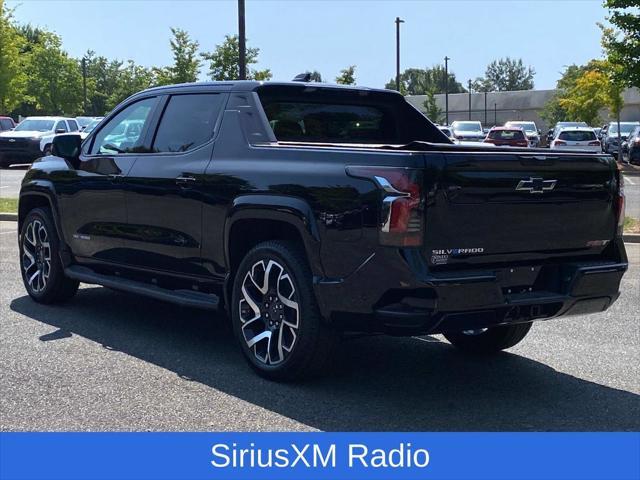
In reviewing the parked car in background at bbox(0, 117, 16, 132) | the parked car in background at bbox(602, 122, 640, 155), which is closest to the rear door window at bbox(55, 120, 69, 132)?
the parked car in background at bbox(0, 117, 16, 132)

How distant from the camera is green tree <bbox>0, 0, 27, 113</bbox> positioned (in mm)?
49500

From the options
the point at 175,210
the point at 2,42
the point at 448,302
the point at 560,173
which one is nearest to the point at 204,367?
the point at 175,210

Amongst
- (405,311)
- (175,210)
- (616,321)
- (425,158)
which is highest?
(425,158)

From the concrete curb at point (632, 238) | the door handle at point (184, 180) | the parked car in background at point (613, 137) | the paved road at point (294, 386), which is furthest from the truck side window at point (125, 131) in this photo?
the parked car in background at point (613, 137)

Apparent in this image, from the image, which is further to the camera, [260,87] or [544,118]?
[544,118]

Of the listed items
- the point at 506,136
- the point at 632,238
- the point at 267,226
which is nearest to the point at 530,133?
the point at 506,136

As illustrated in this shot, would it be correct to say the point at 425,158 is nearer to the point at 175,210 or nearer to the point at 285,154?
the point at 285,154

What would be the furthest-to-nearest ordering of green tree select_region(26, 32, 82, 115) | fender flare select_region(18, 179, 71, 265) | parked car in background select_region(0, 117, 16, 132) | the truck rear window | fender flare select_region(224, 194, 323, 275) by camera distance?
1. green tree select_region(26, 32, 82, 115)
2. parked car in background select_region(0, 117, 16, 132)
3. fender flare select_region(18, 179, 71, 265)
4. the truck rear window
5. fender flare select_region(224, 194, 323, 275)

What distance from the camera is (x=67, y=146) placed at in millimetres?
7434

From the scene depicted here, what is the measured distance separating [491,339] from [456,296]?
1.64 m

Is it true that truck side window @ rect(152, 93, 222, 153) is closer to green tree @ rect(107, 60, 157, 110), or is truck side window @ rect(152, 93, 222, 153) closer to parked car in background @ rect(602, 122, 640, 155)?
parked car in background @ rect(602, 122, 640, 155)

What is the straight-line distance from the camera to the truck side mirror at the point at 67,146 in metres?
7.44

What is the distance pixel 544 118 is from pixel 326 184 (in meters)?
95.4

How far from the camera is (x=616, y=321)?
24.7ft
